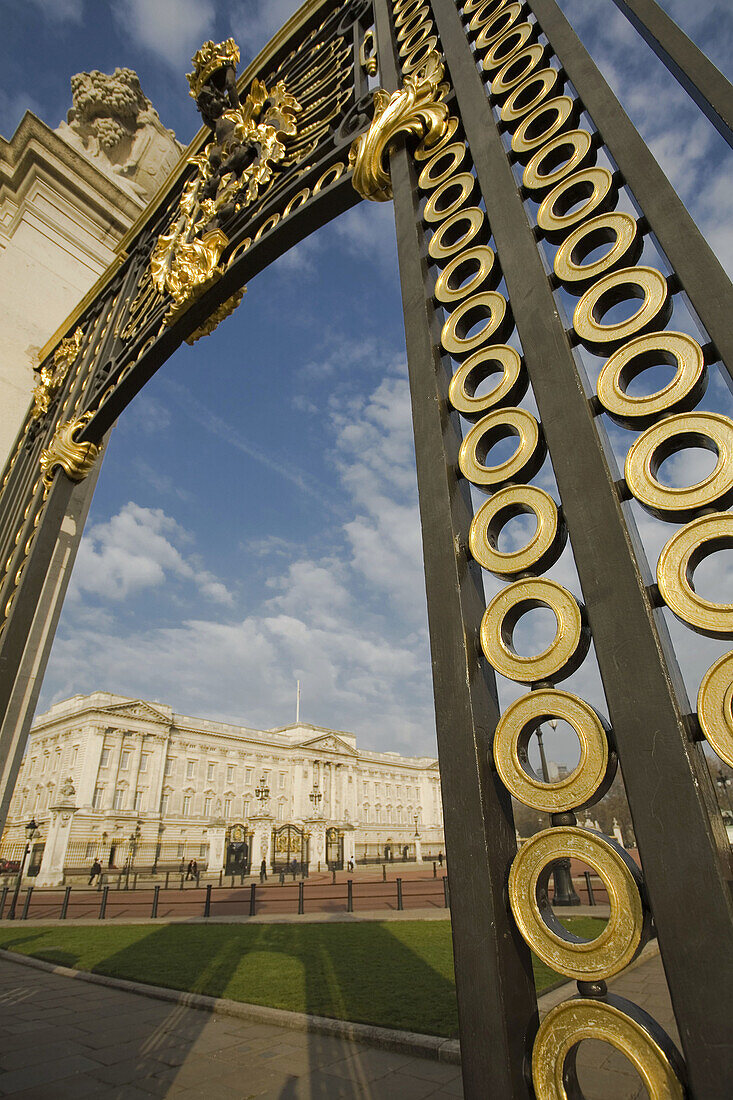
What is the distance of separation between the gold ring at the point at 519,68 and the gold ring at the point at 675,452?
60.6 inches

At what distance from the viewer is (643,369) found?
1272 mm

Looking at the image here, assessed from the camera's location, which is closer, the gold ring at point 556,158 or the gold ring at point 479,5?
the gold ring at point 556,158

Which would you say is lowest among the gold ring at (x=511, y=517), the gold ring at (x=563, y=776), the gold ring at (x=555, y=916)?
the gold ring at (x=555, y=916)

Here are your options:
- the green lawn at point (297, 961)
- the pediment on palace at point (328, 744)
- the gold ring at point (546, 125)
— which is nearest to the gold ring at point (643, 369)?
the gold ring at point (546, 125)

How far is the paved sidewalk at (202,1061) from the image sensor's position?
3756 millimetres

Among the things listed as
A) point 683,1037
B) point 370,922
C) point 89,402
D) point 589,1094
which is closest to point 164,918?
point 370,922

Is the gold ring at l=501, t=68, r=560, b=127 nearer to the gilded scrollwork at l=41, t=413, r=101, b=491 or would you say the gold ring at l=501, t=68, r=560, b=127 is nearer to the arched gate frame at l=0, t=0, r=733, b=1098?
the arched gate frame at l=0, t=0, r=733, b=1098

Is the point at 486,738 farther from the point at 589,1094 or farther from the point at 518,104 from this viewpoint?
the point at 589,1094

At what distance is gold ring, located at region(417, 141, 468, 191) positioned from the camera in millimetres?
1925

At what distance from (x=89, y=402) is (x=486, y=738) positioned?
3.53 meters

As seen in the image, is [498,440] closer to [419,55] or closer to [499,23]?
[499,23]

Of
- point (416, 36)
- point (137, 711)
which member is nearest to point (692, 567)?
point (416, 36)

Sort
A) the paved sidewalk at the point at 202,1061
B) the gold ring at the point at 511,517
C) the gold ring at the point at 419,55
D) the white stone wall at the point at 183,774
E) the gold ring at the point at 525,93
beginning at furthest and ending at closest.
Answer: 1. the white stone wall at the point at 183,774
2. the paved sidewalk at the point at 202,1061
3. the gold ring at the point at 419,55
4. the gold ring at the point at 525,93
5. the gold ring at the point at 511,517

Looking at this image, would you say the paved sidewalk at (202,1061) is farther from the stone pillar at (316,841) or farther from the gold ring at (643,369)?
the stone pillar at (316,841)
